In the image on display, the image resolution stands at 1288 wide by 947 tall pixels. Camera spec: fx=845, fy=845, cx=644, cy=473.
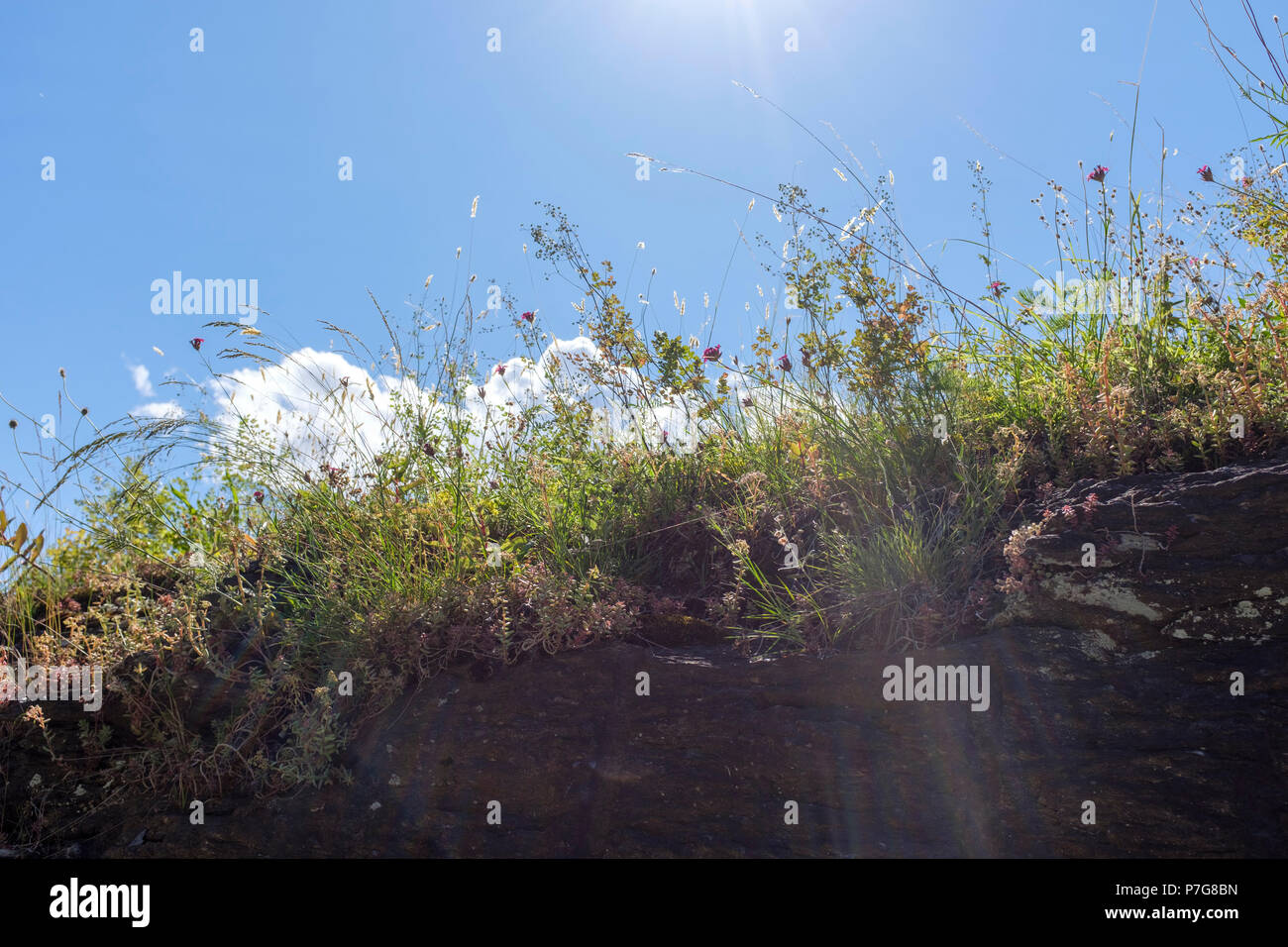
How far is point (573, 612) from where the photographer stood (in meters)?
3.31

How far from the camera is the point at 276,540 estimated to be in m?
4.29

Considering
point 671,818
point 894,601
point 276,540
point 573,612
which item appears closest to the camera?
point 671,818

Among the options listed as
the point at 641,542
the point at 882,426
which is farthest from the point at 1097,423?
the point at 641,542

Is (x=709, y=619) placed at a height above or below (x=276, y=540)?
below

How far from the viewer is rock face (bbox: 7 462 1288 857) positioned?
2.54 metres

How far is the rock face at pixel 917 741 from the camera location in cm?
254

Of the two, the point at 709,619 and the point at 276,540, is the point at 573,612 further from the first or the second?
the point at 276,540

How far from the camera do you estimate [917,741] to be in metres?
Answer: 2.74
